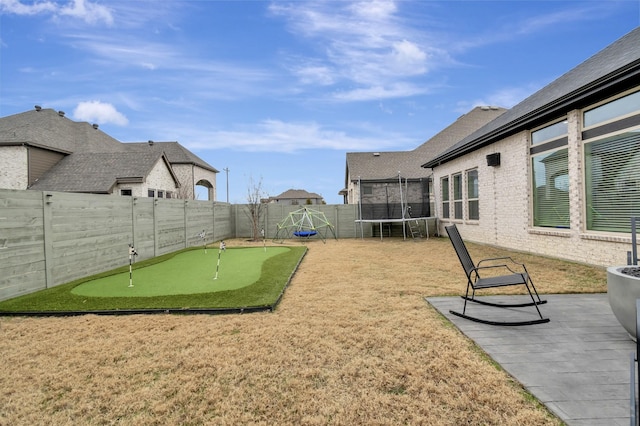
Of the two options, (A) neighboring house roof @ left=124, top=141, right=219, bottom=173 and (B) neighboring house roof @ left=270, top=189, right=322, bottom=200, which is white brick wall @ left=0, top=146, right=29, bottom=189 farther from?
(B) neighboring house roof @ left=270, top=189, right=322, bottom=200

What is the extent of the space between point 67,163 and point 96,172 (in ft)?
9.68

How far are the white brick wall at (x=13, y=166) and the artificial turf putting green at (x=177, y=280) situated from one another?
16.2 meters

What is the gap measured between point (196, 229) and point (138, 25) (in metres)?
7.34

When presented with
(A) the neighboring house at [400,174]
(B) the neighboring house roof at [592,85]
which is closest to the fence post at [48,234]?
(B) the neighboring house roof at [592,85]

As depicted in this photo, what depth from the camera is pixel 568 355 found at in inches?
114

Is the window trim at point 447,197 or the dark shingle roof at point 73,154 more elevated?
the dark shingle roof at point 73,154

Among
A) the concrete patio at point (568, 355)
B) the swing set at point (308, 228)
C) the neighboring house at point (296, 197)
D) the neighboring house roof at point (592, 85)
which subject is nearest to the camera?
the concrete patio at point (568, 355)

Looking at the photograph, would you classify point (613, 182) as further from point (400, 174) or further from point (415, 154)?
point (415, 154)

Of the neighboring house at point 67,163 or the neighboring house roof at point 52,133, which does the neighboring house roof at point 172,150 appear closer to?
the neighboring house roof at point 52,133

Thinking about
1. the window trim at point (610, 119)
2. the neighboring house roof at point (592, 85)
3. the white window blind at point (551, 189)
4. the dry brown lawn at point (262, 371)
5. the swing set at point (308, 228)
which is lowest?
the dry brown lawn at point (262, 371)

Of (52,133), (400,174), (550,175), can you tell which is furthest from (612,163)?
(52,133)

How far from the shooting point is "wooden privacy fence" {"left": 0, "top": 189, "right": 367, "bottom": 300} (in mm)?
5465

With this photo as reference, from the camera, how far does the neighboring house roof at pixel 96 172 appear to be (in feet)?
59.6

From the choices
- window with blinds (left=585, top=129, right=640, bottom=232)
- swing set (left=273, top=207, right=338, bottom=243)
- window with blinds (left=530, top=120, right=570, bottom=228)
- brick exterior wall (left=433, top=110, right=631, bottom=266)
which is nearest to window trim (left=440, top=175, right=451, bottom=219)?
brick exterior wall (left=433, top=110, right=631, bottom=266)
